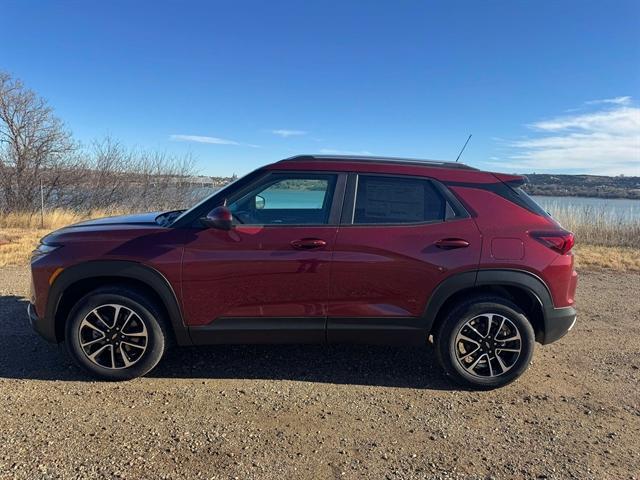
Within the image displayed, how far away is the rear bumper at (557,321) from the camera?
3.85m

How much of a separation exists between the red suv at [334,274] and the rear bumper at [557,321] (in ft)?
0.04

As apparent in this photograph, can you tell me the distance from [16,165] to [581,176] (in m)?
Result: 26.6

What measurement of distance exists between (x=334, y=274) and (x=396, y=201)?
2.63 ft

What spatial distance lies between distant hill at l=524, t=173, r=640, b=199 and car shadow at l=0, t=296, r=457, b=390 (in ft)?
60.1

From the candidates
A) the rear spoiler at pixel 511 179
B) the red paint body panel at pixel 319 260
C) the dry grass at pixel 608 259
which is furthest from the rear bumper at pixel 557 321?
the dry grass at pixel 608 259

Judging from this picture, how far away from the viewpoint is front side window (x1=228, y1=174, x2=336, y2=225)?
3.87 metres

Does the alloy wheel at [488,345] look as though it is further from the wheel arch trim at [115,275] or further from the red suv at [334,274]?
the wheel arch trim at [115,275]

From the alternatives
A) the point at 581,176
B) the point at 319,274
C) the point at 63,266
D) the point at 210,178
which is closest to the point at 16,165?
the point at 210,178

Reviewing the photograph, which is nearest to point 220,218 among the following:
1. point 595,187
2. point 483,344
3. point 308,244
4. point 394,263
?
point 308,244

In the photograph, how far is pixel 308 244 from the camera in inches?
146

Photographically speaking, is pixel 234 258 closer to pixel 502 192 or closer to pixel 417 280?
pixel 417 280

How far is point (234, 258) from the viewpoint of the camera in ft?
12.1

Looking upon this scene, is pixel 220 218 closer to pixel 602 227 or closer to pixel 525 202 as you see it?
pixel 525 202

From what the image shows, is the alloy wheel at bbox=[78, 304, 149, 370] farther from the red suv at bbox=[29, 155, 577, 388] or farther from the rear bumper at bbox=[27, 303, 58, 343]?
the rear bumper at bbox=[27, 303, 58, 343]
